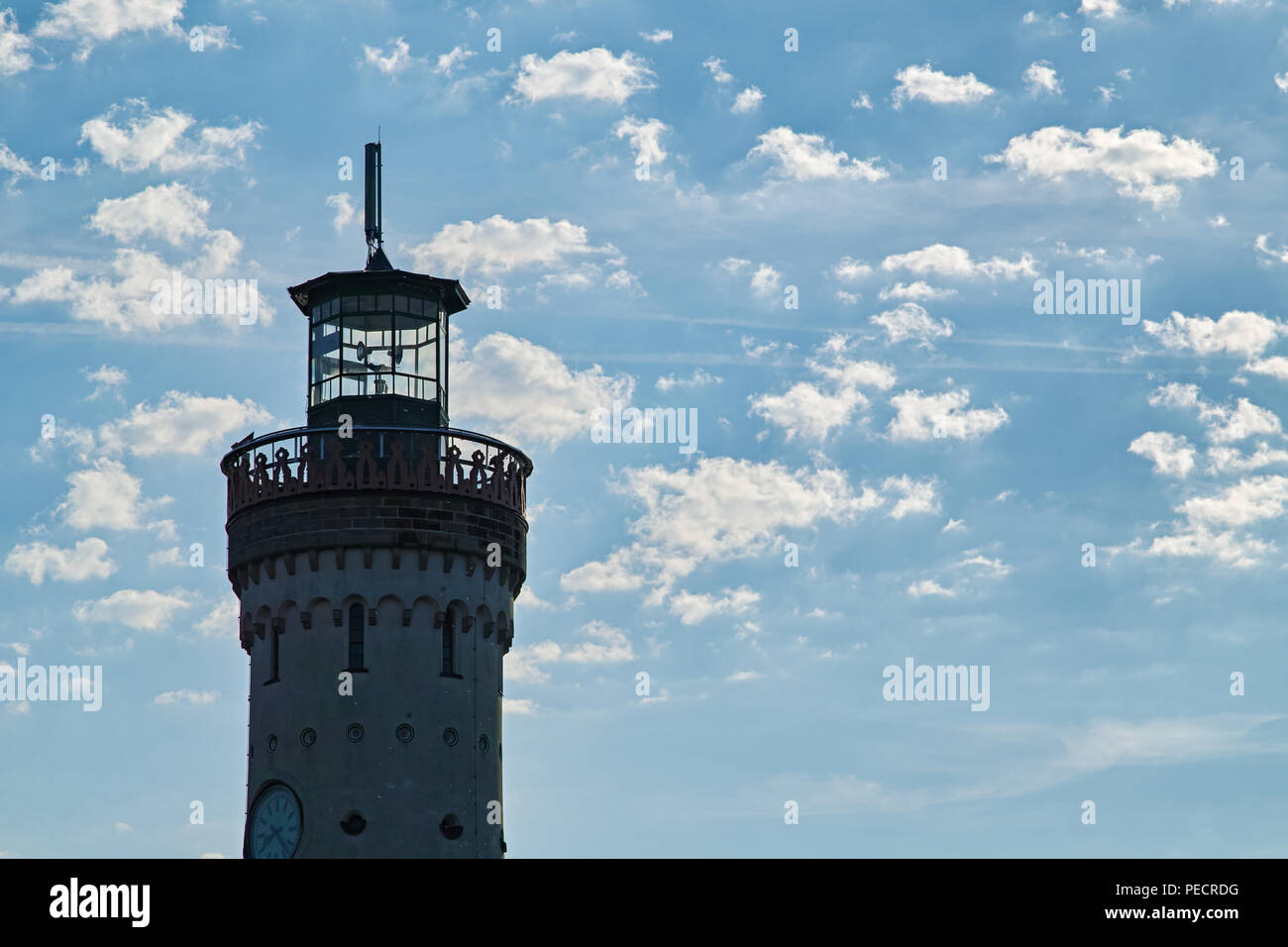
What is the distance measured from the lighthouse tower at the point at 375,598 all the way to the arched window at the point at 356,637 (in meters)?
0.07

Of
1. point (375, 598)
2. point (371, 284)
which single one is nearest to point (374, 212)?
point (371, 284)

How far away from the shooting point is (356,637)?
55594 mm

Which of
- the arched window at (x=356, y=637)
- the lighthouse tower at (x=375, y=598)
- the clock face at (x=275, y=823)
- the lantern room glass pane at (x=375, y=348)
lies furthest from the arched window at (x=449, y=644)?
the lantern room glass pane at (x=375, y=348)

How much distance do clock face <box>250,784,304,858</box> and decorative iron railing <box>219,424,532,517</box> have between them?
820 centimetres

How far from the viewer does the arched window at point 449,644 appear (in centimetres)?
5616

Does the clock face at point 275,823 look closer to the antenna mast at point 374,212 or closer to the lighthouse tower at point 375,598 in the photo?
the lighthouse tower at point 375,598

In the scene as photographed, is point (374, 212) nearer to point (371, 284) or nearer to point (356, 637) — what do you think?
point (371, 284)

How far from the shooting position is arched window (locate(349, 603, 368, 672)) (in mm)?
55281

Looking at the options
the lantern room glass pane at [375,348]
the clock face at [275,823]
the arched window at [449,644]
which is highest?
the lantern room glass pane at [375,348]

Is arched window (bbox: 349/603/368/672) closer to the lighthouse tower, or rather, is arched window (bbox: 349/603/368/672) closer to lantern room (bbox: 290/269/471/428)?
the lighthouse tower

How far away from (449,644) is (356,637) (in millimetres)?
2618
